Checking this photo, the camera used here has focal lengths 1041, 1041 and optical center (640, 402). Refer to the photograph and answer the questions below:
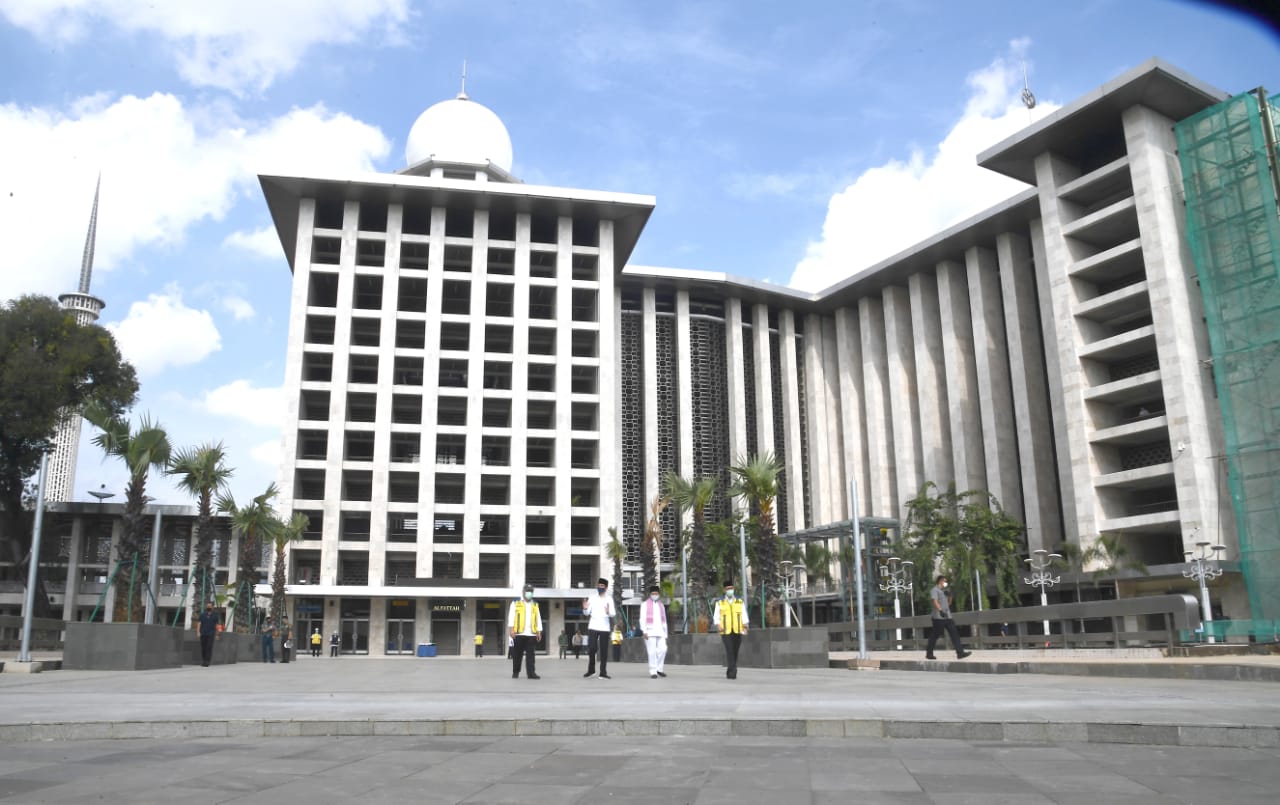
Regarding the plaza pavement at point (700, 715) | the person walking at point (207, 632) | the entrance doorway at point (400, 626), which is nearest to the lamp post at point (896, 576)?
the entrance doorway at point (400, 626)

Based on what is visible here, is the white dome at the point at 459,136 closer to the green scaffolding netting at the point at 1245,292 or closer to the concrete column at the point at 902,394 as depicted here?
the concrete column at the point at 902,394

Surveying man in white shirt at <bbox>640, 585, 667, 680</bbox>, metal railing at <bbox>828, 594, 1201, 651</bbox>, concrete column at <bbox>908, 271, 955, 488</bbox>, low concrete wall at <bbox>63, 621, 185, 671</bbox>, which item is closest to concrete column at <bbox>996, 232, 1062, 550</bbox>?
concrete column at <bbox>908, 271, 955, 488</bbox>

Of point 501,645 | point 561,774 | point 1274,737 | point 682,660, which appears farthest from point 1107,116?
point 561,774

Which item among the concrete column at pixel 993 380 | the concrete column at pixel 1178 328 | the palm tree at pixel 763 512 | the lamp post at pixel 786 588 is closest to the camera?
the palm tree at pixel 763 512

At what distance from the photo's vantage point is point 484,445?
65.9 m

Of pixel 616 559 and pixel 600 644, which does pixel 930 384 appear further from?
pixel 600 644

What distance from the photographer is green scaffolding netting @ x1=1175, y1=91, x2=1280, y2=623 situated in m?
42.0

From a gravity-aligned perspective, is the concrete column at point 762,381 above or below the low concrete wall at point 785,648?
above

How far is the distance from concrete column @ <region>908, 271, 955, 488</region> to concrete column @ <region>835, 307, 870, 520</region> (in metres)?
5.06

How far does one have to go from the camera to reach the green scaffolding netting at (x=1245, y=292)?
1654 inches

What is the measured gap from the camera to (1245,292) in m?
44.2

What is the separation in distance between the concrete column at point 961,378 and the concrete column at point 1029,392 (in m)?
2.51

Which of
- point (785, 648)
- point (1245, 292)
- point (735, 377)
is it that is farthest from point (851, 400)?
point (785, 648)

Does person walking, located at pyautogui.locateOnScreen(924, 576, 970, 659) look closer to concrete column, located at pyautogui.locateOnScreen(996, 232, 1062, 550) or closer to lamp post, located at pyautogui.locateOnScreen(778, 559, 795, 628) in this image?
lamp post, located at pyautogui.locateOnScreen(778, 559, 795, 628)
